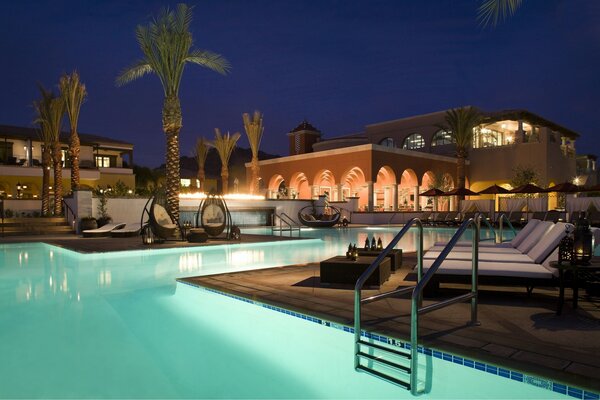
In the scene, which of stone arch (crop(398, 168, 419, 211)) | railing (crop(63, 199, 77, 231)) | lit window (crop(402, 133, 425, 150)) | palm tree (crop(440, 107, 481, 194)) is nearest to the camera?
railing (crop(63, 199, 77, 231))

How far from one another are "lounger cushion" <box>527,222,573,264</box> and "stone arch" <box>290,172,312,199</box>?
97.0 ft

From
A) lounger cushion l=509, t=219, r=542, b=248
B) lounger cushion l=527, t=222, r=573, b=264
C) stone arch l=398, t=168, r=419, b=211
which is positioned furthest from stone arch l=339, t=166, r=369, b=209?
lounger cushion l=527, t=222, r=573, b=264

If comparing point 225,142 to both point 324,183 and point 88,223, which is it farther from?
point 88,223

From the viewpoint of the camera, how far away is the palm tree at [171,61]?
14.4 m

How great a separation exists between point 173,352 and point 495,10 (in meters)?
6.04

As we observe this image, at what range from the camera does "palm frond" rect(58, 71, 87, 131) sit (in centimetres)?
2064

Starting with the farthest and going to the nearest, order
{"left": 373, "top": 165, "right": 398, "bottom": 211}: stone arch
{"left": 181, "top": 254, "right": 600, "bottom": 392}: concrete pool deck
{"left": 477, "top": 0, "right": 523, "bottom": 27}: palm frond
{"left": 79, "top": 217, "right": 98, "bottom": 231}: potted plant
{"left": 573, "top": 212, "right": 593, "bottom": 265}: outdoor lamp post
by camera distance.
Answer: {"left": 373, "top": 165, "right": 398, "bottom": 211}: stone arch < {"left": 79, "top": 217, "right": 98, "bottom": 231}: potted plant < {"left": 477, "top": 0, "right": 523, "bottom": 27}: palm frond < {"left": 573, "top": 212, "right": 593, "bottom": 265}: outdoor lamp post < {"left": 181, "top": 254, "right": 600, "bottom": 392}: concrete pool deck

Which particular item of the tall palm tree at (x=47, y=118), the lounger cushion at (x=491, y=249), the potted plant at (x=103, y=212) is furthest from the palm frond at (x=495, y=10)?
the tall palm tree at (x=47, y=118)

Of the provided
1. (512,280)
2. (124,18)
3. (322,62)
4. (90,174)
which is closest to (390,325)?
(512,280)

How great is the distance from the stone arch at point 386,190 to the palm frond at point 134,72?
65.0 ft

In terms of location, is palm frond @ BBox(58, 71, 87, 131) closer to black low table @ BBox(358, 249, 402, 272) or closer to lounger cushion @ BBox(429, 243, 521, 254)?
black low table @ BBox(358, 249, 402, 272)

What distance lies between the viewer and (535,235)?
5953mm

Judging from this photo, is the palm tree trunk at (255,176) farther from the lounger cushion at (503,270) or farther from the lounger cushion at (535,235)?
the lounger cushion at (503,270)

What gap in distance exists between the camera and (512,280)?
4.74 metres
